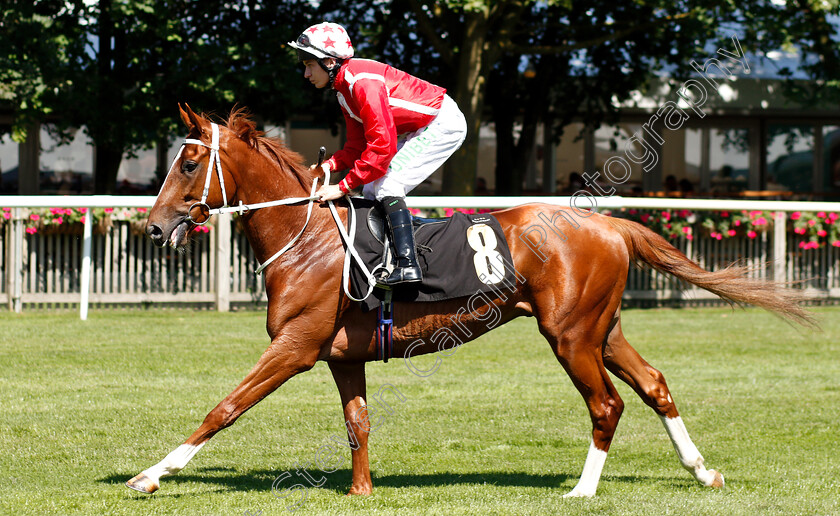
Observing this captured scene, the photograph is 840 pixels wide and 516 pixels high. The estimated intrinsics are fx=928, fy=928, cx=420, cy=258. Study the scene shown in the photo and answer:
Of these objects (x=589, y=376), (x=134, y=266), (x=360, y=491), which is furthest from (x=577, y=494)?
(x=134, y=266)

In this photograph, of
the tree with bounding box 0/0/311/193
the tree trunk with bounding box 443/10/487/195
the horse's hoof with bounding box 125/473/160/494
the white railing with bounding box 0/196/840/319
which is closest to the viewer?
the horse's hoof with bounding box 125/473/160/494

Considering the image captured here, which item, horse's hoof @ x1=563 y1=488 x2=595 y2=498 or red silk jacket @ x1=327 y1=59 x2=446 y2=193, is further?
horse's hoof @ x1=563 y1=488 x2=595 y2=498

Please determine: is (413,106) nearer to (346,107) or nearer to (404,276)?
(346,107)

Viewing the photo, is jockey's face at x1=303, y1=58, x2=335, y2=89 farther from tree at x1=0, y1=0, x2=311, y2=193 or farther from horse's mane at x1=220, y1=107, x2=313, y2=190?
tree at x1=0, y1=0, x2=311, y2=193

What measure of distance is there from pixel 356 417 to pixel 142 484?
1124 millimetres

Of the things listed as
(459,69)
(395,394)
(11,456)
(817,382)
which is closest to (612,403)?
(395,394)

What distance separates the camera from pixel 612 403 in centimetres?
476

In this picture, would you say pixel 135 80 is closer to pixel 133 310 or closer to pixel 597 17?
pixel 133 310

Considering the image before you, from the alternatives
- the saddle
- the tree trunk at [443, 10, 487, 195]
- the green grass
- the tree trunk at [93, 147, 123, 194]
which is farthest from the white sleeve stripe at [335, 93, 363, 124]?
the tree trunk at [93, 147, 123, 194]

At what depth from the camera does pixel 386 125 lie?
4402 millimetres

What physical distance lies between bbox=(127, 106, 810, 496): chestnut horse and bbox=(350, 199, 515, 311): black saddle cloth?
86 millimetres

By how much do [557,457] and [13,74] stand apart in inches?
390

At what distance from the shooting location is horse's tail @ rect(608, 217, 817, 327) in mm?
5012

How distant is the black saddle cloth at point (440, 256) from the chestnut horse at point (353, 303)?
0.28ft
